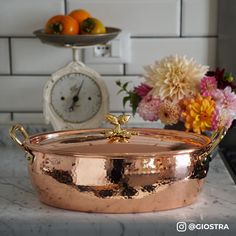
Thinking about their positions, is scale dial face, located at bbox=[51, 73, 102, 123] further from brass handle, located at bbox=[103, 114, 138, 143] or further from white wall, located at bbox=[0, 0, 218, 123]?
brass handle, located at bbox=[103, 114, 138, 143]

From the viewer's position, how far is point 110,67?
1471 millimetres

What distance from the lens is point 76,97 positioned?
1354 mm

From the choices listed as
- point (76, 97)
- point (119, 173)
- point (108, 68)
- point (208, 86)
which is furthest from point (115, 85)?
point (119, 173)

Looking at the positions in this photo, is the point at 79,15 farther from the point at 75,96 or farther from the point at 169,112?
the point at 169,112

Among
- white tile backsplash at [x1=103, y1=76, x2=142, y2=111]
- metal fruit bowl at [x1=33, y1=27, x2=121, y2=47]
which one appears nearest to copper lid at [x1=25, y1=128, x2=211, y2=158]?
metal fruit bowl at [x1=33, y1=27, x2=121, y2=47]

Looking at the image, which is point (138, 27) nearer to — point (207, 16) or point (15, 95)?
point (207, 16)

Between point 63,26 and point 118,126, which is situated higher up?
point 63,26

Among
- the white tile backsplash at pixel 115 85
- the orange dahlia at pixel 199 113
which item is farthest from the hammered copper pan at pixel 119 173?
the white tile backsplash at pixel 115 85

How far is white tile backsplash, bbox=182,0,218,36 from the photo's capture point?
145cm

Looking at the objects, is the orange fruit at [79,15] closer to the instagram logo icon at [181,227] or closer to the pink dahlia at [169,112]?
the pink dahlia at [169,112]

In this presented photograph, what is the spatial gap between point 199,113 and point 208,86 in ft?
0.18

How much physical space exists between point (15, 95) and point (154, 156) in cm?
69

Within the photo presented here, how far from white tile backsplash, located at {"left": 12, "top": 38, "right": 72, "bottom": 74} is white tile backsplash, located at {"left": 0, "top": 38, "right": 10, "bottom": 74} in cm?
1

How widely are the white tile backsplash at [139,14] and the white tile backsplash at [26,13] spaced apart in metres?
0.04
